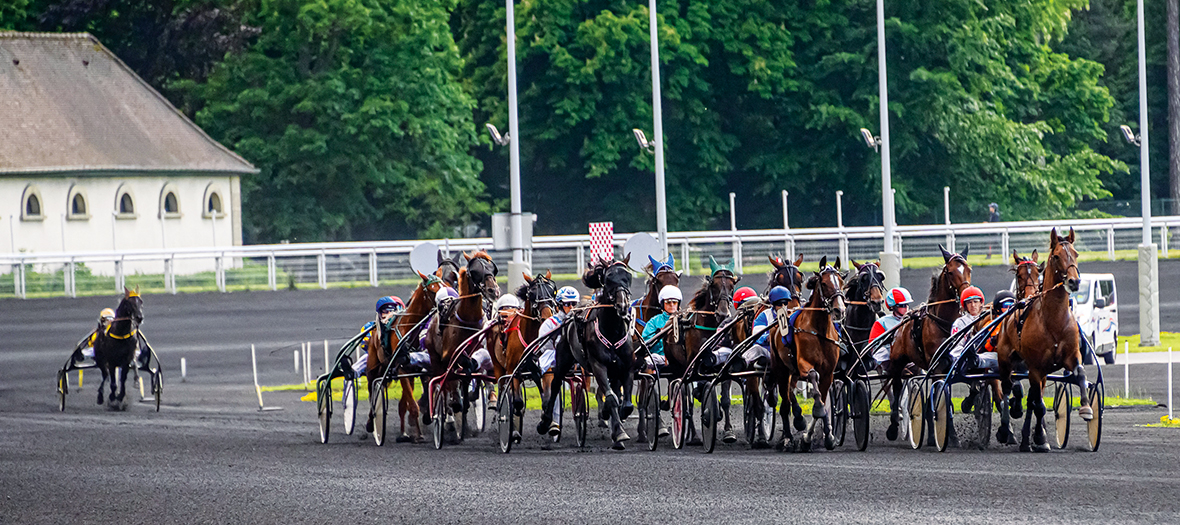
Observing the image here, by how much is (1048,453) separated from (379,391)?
6931 millimetres

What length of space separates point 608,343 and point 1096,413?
13.6 ft

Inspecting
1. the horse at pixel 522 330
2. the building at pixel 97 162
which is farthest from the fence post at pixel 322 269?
the horse at pixel 522 330

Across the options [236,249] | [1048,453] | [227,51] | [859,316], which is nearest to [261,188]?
[227,51]

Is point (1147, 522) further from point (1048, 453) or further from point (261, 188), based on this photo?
point (261, 188)

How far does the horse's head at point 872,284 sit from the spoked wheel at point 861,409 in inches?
43.9

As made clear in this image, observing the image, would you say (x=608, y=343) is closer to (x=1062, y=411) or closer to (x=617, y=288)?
(x=617, y=288)

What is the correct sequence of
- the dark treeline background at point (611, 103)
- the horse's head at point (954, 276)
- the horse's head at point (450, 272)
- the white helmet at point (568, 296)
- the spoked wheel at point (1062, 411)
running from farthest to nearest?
the dark treeline background at point (611, 103), the horse's head at point (450, 272), the white helmet at point (568, 296), the horse's head at point (954, 276), the spoked wheel at point (1062, 411)

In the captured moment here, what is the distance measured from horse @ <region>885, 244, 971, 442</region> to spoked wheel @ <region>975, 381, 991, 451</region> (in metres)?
0.31

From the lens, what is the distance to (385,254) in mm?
42312

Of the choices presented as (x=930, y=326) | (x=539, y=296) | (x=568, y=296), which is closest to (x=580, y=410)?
(x=539, y=296)

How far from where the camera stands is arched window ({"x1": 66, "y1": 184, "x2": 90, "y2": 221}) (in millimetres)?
45406

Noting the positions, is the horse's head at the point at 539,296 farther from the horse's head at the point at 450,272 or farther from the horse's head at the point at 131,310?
the horse's head at the point at 131,310

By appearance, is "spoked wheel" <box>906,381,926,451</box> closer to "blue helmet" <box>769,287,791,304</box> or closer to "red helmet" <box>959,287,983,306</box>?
"red helmet" <box>959,287,983,306</box>

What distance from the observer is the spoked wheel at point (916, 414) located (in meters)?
15.5
